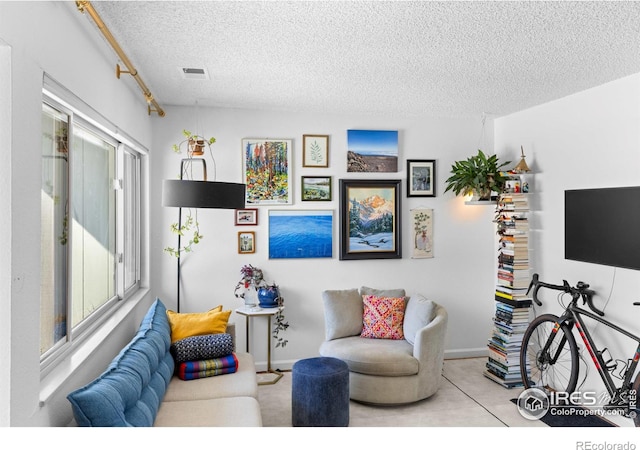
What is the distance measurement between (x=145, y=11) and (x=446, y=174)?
338cm

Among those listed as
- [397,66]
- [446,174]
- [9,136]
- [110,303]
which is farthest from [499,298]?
[9,136]

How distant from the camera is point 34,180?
1.60 m

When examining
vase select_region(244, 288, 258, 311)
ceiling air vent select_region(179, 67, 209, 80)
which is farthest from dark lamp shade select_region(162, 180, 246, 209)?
vase select_region(244, 288, 258, 311)

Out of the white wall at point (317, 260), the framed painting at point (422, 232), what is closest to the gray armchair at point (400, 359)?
the white wall at point (317, 260)

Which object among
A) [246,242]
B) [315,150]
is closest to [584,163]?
[315,150]

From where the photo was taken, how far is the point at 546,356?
357cm

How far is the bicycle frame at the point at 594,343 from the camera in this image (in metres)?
2.86

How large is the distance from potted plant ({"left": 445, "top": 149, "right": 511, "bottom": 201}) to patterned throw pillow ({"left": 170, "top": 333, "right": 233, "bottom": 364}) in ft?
8.61

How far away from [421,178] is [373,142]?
2.06 ft

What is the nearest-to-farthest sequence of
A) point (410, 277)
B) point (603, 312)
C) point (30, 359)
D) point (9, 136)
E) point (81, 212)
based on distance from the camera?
1. point (9, 136)
2. point (30, 359)
3. point (81, 212)
4. point (603, 312)
5. point (410, 277)

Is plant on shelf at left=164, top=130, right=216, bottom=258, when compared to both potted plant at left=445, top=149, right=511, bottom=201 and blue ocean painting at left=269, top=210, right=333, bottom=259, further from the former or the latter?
potted plant at left=445, top=149, right=511, bottom=201

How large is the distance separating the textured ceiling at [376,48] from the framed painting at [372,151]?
0.57 meters

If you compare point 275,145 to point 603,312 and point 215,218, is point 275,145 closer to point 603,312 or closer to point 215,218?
point 215,218

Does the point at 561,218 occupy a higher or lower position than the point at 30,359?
higher
